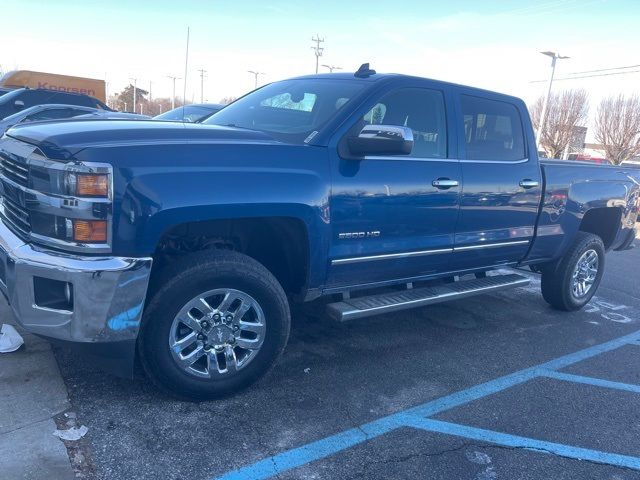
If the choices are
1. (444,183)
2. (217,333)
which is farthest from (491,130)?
(217,333)

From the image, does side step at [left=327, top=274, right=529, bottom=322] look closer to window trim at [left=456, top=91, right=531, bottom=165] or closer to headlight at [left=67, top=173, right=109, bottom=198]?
window trim at [left=456, top=91, right=531, bottom=165]

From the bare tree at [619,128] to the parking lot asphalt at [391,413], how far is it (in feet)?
119

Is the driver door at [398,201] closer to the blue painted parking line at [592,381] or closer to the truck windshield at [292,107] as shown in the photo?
the truck windshield at [292,107]

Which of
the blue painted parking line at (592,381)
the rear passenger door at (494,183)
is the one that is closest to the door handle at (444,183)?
the rear passenger door at (494,183)

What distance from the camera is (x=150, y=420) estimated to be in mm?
2988

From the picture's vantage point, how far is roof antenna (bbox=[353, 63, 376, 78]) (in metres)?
4.08

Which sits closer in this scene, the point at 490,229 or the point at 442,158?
the point at 442,158

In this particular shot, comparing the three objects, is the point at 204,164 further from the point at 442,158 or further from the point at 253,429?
the point at 442,158

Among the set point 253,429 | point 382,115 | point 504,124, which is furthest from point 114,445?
point 504,124

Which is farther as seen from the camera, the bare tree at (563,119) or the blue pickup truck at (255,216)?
the bare tree at (563,119)

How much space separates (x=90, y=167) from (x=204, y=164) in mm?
564

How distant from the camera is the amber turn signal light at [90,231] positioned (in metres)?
2.66

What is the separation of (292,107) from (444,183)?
4.07ft

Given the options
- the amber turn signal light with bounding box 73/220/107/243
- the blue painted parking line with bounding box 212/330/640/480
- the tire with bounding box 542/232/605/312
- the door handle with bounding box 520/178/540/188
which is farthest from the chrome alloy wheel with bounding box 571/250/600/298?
the amber turn signal light with bounding box 73/220/107/243
